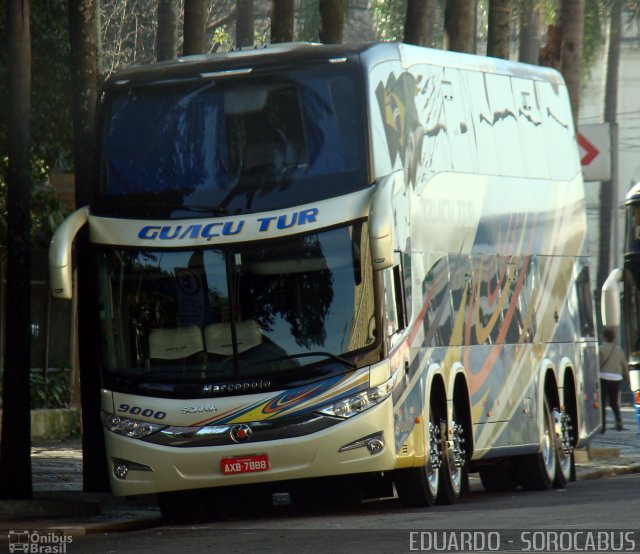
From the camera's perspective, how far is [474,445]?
16953mm

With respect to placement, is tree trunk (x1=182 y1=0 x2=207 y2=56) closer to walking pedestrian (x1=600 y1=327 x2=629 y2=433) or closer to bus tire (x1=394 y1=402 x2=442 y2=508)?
bus tire (x1=394 y1=402 x2=442 y2=508)

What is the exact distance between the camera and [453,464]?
16.3 metres

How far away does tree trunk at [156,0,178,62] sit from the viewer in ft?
114

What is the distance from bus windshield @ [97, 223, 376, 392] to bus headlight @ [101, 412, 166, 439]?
1.25 ft

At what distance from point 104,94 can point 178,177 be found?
1.17 metres

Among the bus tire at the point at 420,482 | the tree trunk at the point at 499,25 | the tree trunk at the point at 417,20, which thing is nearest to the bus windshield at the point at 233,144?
the bus tire at the point at 420,482

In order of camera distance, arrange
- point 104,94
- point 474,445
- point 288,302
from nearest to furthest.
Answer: point 288,302 < point 104,94 < point 474,445

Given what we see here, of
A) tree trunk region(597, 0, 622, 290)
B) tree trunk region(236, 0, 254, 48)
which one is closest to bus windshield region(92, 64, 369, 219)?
tree trunk region(236, 0, 254, 48)

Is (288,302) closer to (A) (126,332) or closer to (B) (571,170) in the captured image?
(A) (126,332)

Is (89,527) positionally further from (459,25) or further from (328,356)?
(459,25)

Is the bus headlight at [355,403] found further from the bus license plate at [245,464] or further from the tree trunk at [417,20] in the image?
the tree trunk at [417,20]

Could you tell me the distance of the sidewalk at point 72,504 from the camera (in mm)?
14844

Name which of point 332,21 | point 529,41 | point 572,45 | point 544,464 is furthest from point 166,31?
point 529,41

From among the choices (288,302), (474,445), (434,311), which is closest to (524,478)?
(474,445)
